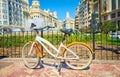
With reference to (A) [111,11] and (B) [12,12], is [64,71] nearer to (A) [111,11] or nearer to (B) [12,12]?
(A) [111,11]

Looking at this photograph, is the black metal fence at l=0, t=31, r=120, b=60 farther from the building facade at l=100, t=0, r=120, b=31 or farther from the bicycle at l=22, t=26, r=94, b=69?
the building facade at l=100, t=0, r=120, b=31

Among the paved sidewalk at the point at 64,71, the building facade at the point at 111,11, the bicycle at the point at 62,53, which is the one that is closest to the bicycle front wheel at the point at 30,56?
the bicycle at the point at 62,53

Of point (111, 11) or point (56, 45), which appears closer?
A: point (56, 45)

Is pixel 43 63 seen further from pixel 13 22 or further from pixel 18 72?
pixel 13 22

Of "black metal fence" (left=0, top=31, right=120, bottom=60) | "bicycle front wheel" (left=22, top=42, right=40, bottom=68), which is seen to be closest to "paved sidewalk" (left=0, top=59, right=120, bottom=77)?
"bicycle front wheel" (left=22, top=42, right=40, bottom=68)

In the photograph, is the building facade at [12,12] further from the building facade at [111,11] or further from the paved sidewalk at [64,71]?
the paved sidewalk at [64,71]

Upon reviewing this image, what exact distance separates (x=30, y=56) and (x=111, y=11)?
46.0m

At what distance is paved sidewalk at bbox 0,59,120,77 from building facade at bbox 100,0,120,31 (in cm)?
3979

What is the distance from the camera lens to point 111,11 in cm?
4806

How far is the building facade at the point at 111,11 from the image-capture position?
44681 mm

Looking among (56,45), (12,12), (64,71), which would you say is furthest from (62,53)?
(12,12)

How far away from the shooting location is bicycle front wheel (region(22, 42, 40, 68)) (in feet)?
17.0

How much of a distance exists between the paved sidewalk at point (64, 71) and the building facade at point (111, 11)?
39790 mm

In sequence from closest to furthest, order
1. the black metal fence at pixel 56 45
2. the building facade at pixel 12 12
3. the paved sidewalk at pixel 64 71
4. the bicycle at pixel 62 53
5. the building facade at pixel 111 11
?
the paved sidewalk at pixel 64 71 → the bicycle at pixel 62 53 → the black metal fence at pixel 56 45 → the building facade at pixel 111 11 → the building facade at pixel 12 12
